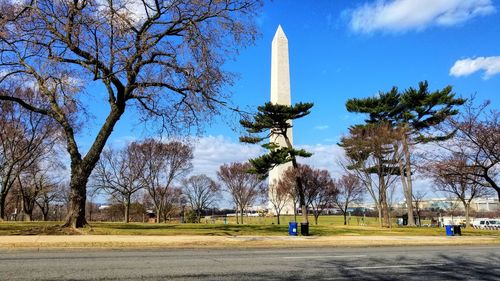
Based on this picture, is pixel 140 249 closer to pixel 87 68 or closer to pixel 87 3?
pixel 87 68

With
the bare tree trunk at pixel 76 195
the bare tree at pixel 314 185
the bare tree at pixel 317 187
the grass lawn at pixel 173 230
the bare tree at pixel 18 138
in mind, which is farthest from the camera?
the bare tree at pixel 317 187

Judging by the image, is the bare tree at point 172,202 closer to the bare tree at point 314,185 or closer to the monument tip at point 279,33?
the bare tree at point 314,185

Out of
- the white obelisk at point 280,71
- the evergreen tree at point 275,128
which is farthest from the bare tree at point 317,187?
the evergreen tree at point 275,128

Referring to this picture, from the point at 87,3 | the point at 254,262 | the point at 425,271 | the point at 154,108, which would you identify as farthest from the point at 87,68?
the point at 425,271

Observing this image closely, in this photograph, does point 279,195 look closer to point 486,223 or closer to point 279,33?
point 279,33

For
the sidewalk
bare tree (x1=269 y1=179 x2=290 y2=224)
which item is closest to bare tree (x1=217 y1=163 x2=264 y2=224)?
bare tree (x1=269 y1=179 x2=290 y2=224)

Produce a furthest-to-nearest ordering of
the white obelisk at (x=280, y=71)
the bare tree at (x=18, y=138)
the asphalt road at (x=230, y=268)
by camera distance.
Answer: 1. the white obelisk at (x=280, y=71)
2. the bare tree at (x=18, y=138)
3. the asphalt road at (x=230, y=268)

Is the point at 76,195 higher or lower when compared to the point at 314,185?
lower

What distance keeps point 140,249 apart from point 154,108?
8312 mm

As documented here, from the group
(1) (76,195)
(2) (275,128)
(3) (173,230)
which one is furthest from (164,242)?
(2) (275,128)

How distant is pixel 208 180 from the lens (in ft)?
229

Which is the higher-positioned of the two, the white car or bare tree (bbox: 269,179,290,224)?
Result: bare tree (bbox: 269,179,290,224)

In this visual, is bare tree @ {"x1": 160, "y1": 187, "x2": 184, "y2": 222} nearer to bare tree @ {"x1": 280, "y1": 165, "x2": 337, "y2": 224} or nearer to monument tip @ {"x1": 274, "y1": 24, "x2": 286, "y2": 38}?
bare tree @ {"x1": 280, "y1": 165, "x2": 337, "y2": 224}

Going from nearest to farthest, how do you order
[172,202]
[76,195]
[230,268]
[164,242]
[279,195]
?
1. [230,268]
2. [164,242]
3. [76,195]
4. [279,195]
5. [172,202]
